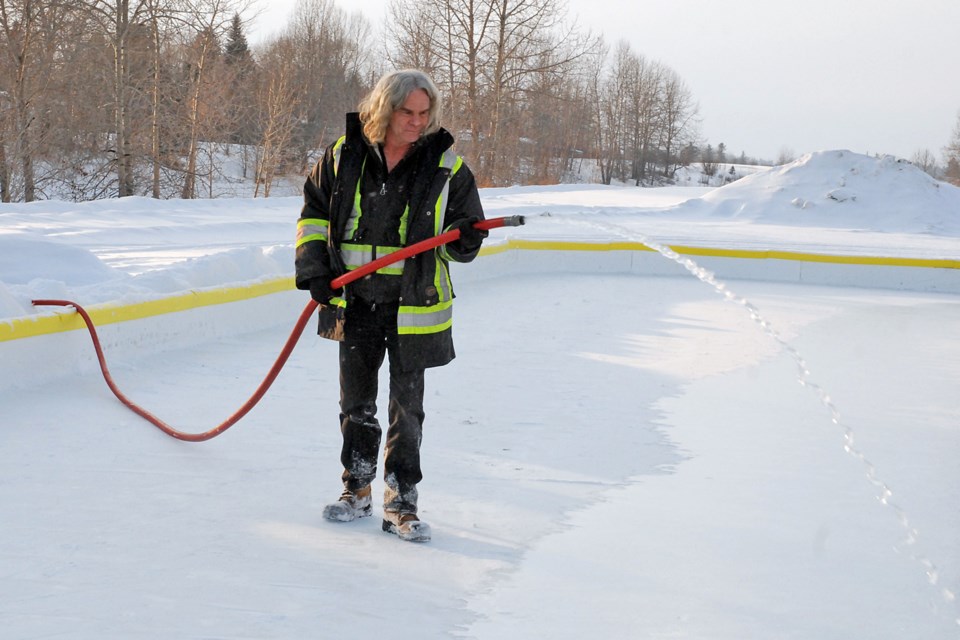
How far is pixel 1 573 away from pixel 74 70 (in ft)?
71.4

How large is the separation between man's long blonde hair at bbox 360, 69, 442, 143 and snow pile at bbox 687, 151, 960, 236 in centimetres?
1699

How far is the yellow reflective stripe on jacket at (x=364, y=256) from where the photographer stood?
3207 millimetres

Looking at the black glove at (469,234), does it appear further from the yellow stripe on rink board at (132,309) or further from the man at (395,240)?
the yellow stripe on rink board at (132,309)

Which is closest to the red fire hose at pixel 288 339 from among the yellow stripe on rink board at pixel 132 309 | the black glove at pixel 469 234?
the black glove at pixel 469 234

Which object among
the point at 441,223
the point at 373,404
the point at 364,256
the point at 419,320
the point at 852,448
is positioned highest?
the point at 441,223

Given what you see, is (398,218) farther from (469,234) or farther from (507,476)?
(507,476)

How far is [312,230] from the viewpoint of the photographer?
3.23 m

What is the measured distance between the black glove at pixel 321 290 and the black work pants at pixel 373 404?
0.25 ft

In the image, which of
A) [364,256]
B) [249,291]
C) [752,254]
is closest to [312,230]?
[364,256]

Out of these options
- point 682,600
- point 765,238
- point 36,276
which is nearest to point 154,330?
point 36,276

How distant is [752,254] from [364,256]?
9.70 metres

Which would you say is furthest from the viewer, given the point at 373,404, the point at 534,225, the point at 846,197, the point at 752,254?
the point at 846,197

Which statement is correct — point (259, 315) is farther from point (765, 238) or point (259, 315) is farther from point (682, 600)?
point (765, 238)

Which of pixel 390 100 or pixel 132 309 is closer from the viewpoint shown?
pixel 390 100
